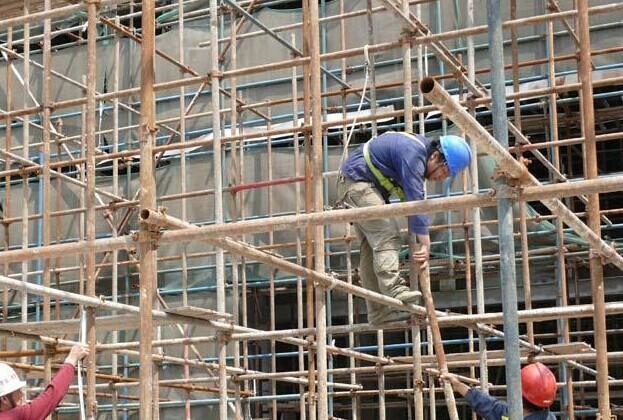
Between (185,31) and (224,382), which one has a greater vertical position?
(185,31)

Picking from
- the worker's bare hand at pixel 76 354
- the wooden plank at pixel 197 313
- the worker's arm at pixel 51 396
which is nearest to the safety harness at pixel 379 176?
the wooden plank at pixel 197 313

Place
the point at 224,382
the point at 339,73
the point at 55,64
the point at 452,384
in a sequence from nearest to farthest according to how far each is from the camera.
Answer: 1. the point at 452,384
2. the point at 224,382
3. the point at 339,73
4. the point at 55,64

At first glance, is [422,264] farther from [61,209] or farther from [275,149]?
[61,209]

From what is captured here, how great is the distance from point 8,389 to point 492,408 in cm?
252

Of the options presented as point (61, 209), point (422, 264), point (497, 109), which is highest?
point (61, 209)

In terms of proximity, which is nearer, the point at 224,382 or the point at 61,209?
the point at 224,382

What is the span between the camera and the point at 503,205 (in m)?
4.83

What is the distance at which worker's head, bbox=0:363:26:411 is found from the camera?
564cm

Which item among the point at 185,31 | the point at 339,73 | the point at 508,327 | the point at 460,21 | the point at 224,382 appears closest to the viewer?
the point at 508,327

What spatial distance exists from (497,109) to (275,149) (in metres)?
7.69

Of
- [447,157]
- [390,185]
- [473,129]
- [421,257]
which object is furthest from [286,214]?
[473,129]

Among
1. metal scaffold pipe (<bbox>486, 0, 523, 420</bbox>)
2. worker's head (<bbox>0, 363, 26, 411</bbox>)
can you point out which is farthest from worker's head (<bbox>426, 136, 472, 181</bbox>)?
worker's head (<bbox>0, 363, 26, 411</bbox>)

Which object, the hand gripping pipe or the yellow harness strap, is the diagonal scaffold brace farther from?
the hand gripping pipe

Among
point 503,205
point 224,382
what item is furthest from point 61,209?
point 503,205
